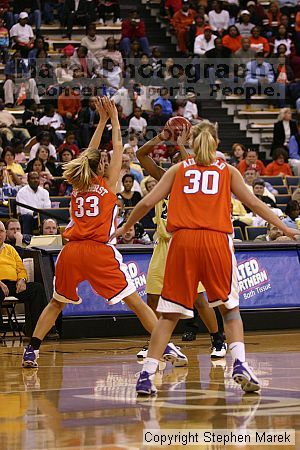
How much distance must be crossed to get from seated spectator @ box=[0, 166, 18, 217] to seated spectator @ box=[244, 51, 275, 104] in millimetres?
8951

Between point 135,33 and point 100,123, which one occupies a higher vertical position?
point 135,33

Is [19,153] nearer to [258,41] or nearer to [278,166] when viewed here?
[278,166]

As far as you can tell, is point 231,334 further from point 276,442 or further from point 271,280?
point 271,280

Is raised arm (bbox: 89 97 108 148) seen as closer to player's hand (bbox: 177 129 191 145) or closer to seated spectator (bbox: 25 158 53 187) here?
player's hand (bbox: 177 129 191 145)

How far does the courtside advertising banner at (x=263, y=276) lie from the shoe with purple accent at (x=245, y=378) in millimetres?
5706

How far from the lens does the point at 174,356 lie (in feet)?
33.1

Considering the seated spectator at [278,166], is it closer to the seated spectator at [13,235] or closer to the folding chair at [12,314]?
the seated spectator at [13,235]

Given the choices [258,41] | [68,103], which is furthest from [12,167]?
[258,41]

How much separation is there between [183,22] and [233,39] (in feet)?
4.76

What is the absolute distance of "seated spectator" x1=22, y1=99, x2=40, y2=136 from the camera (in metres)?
21.8

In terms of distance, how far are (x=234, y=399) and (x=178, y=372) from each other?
6.28 ft

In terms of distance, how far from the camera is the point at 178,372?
966cm

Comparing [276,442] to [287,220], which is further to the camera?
[287,220]

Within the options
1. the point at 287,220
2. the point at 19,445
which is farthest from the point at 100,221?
the point at 287,220
